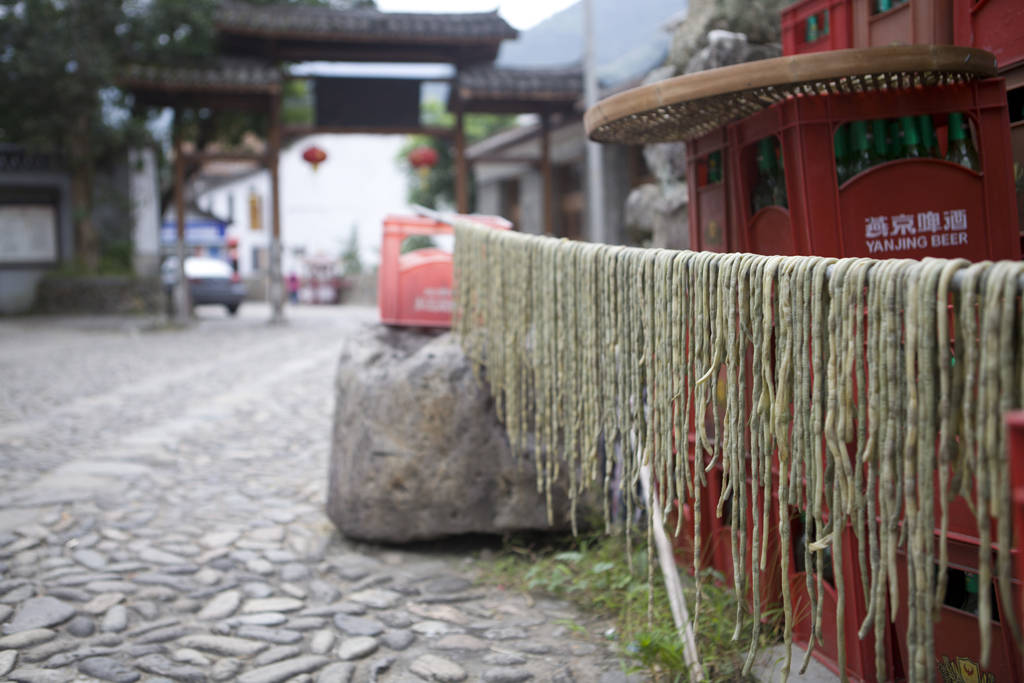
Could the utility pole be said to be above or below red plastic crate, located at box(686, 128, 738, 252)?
above

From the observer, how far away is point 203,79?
1500cm

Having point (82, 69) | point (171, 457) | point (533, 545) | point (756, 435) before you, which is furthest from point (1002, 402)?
point (82, 69)

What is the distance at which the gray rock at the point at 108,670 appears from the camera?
2.79 m

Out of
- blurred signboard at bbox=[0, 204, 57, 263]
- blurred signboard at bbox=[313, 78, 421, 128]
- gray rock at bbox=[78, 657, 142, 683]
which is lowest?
gray rock at bbox=[78, 657, 142, 683]

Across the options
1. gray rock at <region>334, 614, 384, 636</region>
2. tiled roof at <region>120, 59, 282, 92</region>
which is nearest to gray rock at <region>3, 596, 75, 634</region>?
gray rock at <region>334, 614, 384, 636</region>

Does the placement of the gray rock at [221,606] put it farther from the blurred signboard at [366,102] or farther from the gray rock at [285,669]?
the blurred signboard at [366,102]

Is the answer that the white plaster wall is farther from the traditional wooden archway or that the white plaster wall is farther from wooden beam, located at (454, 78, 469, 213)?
wooden beam, located at (454, 78, 469, 213)

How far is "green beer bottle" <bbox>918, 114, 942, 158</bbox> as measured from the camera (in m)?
2.43

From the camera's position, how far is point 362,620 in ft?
10.8

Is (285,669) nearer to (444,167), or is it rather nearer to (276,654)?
(276,654)

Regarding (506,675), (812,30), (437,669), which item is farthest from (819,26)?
(437,669)

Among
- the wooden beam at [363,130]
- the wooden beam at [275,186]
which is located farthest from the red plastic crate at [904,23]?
the wooden beam at [275,186]

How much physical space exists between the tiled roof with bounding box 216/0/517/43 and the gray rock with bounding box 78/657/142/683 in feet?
45.1

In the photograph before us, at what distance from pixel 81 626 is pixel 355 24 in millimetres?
13681
